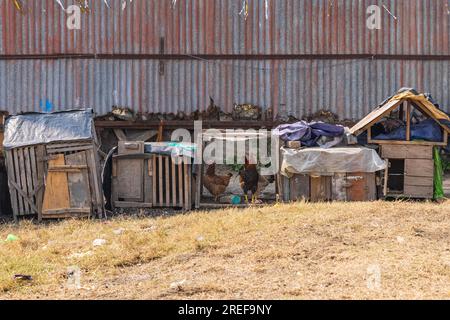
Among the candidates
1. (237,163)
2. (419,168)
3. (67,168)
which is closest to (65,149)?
(67,168)

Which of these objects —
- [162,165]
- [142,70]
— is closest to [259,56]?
[142,70]

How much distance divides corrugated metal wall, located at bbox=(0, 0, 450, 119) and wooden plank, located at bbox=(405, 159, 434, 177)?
121 inches

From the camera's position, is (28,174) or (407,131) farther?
(407,131)

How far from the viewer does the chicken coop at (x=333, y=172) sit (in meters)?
13.1

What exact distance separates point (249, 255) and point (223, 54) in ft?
29.8

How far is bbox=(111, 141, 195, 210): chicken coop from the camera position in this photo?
529 inches

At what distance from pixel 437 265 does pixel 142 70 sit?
10.8 m

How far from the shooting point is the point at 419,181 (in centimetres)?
1334

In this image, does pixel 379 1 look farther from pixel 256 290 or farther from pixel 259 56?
pixel 256 290

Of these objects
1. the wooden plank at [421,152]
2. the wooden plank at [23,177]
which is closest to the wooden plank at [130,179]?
the wooden plank at [23,177]

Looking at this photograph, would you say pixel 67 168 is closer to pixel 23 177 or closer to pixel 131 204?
pixel 23 177

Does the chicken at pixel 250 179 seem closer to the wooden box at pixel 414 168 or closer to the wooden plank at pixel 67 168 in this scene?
the wooden box at pixel 414 168

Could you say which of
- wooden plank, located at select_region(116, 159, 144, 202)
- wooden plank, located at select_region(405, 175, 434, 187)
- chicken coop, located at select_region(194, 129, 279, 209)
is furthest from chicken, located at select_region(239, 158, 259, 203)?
wooden plank, located at select_region(405, 175, 434, 187)

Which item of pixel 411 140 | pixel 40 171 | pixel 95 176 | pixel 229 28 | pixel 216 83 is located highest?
pixel 229 28
